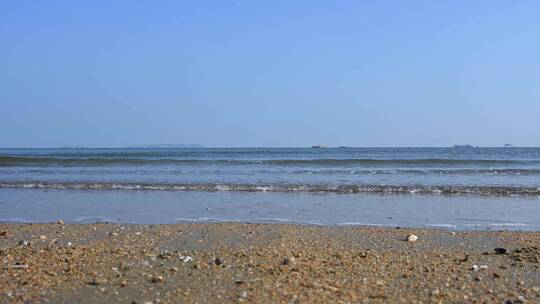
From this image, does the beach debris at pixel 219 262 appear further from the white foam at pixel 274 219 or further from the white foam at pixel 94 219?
the white foam at pixel 94 219

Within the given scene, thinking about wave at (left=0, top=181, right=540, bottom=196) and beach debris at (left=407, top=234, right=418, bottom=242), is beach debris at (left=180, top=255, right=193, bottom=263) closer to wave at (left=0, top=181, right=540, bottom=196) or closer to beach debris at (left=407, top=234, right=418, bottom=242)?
beach debris at (left=407, top=234, right=418, bottom=242)

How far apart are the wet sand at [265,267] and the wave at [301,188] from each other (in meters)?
9.62

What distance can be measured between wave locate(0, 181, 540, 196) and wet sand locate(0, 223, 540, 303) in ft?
31.6

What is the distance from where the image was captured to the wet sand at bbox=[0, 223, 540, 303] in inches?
235

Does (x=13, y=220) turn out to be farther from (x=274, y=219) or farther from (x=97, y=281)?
(x=97, y=281)

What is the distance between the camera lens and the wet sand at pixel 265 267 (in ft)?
19.6

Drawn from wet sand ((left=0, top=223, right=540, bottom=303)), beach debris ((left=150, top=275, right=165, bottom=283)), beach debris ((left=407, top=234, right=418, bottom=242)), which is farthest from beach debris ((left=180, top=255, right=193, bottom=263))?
beach debris ((left=407, top=234, right=418, bottom=242))

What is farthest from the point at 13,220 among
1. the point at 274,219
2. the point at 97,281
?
the point at 97,281

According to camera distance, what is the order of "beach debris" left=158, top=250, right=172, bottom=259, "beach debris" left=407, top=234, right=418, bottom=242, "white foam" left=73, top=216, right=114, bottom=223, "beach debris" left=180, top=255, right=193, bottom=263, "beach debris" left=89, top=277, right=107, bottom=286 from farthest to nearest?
1. "white foam" left=73, top=216, right=114, bottom=223
2. "beach debris" left=407, top=234, right=418, bottom=242
3. "beach debris" left=158, top=250, right=172, bottom=259
4. "beach debris" left=180, top=255, right=193, bottom=263
5. "beach debris" left=89, top=277, right=107, bottom=286

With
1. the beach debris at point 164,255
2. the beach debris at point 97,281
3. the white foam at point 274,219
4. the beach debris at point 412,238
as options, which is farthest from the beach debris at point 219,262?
the white foam at point 274,219

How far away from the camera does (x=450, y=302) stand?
19.2 feet

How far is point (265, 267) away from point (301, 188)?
14091mm

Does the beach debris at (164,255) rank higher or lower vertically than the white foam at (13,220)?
higher

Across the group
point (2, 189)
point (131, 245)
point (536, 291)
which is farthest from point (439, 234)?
point (2, 189)
